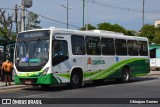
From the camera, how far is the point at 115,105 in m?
13.6

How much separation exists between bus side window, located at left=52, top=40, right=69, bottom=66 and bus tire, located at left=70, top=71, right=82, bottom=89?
118cm

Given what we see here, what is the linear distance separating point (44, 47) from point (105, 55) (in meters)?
5.04

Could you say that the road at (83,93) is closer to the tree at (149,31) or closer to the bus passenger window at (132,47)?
the bus passenger window at (132,47)

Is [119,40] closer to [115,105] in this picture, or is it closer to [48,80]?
[48,80]

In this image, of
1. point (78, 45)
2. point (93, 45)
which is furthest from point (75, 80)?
point (93, 45)

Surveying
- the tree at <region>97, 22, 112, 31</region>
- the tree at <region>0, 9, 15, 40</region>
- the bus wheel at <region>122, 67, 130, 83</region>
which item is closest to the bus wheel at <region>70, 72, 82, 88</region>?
the bus wheel at <region>122, 67, 130, 83</region>

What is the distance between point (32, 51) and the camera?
63.3 feet

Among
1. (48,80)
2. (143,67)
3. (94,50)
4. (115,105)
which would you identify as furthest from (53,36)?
(143,67)

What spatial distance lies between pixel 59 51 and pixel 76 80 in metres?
2.06

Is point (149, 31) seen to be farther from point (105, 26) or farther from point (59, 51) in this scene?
point (59, 51)

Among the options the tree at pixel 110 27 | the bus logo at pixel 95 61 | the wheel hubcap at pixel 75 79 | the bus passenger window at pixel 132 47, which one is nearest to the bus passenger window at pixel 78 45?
the bus logo at pixel 95 61

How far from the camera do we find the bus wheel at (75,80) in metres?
20.3

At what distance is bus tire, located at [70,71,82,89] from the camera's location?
20312 mm

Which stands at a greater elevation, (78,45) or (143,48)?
(78,45)
